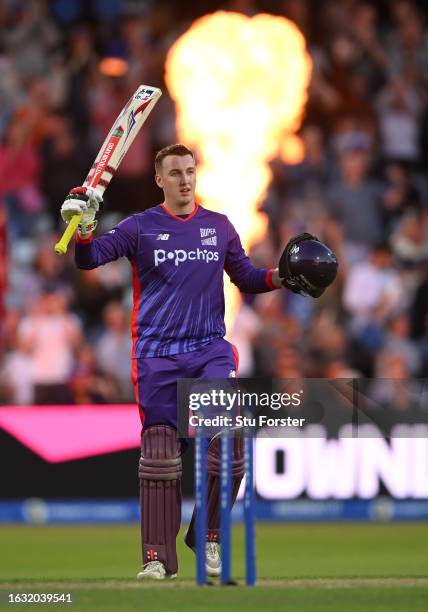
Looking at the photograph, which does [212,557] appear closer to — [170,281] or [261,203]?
[170,281]

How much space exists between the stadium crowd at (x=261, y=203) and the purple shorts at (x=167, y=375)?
18.9 ft

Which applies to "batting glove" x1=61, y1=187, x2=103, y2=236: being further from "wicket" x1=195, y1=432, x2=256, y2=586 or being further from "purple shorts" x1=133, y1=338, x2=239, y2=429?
"wicket" x1=195, y1=432, x2=256, y2=586

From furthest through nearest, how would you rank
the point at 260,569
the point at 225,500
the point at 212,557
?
the point at 260,569 → the point at 212,557 → the point at 225,500

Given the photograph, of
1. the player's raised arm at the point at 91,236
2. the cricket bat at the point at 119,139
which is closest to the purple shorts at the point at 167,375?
the player's raised arm at the point at 91,236

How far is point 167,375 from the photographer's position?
8070 millimetres

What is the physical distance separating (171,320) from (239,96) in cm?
921

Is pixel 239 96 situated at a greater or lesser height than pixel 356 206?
greater

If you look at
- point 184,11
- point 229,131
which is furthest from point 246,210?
point 184,11

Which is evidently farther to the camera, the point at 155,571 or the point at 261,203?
the point at 261,203

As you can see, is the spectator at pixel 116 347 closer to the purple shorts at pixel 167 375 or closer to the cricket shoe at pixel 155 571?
the purple shorts at pixel 167 375

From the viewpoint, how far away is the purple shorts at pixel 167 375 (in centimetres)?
804

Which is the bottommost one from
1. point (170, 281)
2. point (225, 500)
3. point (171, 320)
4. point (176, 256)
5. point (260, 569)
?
point (260, 569)

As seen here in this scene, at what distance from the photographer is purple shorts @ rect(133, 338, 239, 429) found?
8.04 metres

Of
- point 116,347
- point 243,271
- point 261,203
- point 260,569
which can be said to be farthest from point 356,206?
point 243,271
